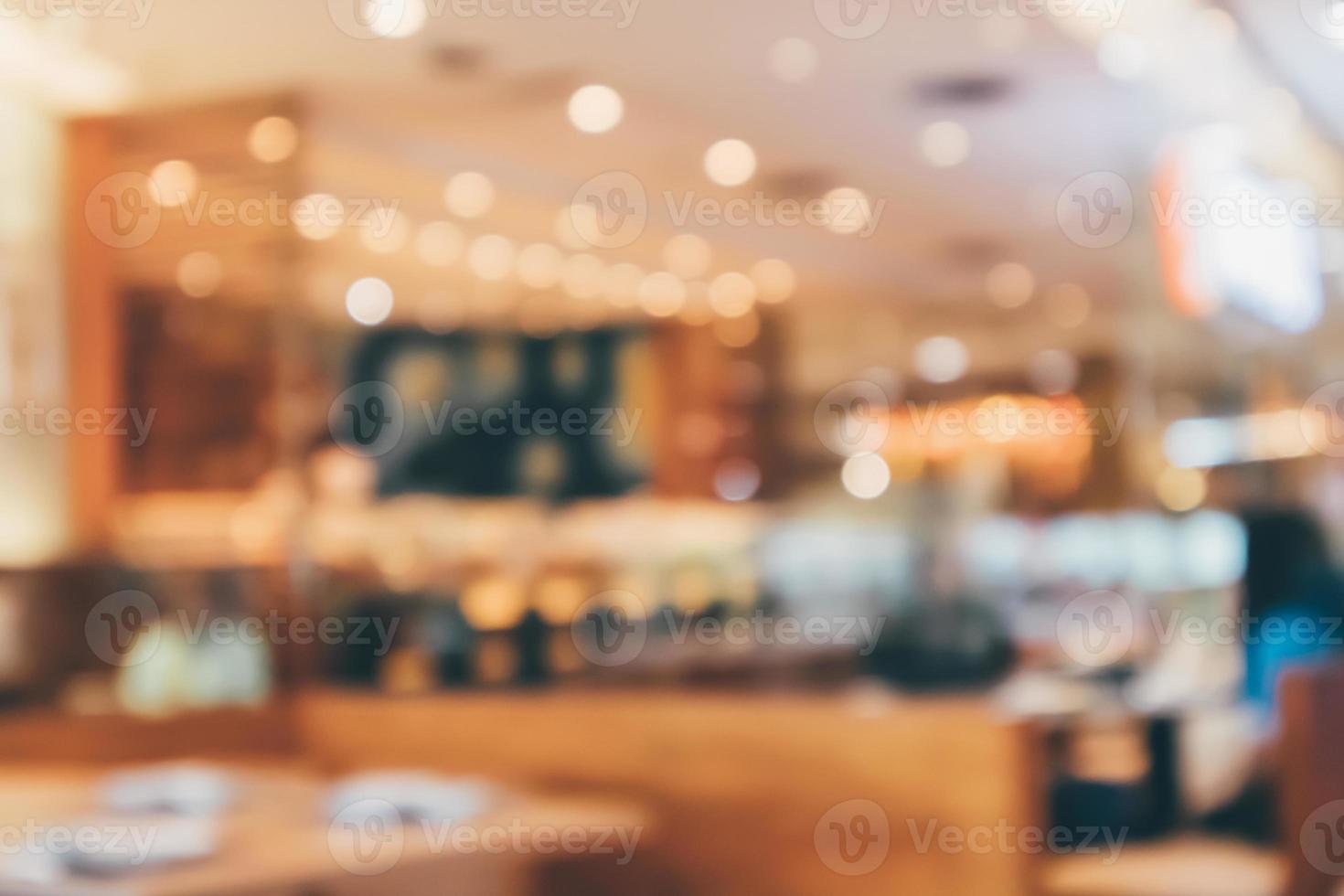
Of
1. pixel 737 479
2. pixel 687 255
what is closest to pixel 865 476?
pixel 737 479

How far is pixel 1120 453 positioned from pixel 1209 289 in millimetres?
621

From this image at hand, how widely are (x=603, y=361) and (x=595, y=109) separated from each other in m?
0.80

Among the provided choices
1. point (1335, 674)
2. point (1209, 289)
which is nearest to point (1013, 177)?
point (1209, 289)

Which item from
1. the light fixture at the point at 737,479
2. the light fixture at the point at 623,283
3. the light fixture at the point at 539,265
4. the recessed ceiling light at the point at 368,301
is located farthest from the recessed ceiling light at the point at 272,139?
the light fixture at the point at 737,479

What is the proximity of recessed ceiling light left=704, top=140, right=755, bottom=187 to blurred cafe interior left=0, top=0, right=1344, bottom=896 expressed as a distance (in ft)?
0.05

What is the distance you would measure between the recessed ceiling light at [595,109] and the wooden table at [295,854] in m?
2.20

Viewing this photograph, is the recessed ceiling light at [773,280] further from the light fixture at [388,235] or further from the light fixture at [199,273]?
the light fixture at [199,273]

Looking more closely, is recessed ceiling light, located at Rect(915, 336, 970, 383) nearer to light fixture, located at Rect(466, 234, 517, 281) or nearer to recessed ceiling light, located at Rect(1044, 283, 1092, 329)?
recessed ceiling light, located at Rect(1044, 283, 1092, 329)

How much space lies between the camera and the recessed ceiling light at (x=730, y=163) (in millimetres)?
4320

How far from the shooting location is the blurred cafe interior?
3828 millimetres

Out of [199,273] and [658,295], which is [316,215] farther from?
[658,295]

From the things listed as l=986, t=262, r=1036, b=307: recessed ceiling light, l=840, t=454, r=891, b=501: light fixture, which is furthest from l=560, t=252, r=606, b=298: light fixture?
l=986, t=262, r=1036, b=307: recessed ceiling light

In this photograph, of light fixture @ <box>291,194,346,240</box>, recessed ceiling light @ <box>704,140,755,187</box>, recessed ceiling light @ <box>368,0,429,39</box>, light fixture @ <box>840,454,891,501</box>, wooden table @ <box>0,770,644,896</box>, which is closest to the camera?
wooden table @ <box>0,770,644,896</box>

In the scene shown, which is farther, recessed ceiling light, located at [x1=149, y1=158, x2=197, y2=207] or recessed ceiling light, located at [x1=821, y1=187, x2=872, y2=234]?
recessed ceiling light, located at [x1=821, y1=187, x2=872, y2=234]
